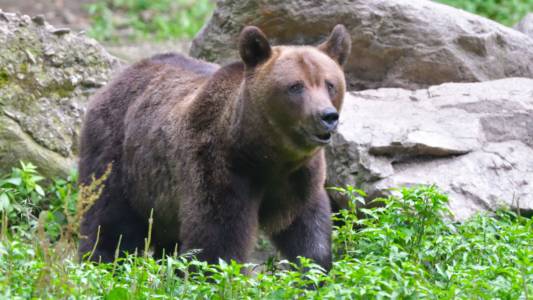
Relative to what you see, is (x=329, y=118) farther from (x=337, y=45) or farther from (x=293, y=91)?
(x=337, y=45)

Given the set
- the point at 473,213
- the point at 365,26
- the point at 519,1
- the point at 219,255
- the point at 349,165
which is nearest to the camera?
the point at 219,255

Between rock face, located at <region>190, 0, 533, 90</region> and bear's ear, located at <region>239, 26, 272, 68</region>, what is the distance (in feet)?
9.36

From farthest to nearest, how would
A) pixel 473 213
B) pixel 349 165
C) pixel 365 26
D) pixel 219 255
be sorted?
pixel 365 26
pixel 349 165
pixel 473 213
pixel 219 255

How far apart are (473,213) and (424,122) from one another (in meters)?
1.22

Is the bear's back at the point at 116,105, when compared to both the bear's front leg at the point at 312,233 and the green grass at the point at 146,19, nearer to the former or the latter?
the bear's front leg at the point at 312,233

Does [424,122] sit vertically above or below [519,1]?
above

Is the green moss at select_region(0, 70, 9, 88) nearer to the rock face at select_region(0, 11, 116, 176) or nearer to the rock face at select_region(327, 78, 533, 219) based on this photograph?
the rock face at select_region(0, 11, 116, 176)

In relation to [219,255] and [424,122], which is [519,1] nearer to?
[424,122]

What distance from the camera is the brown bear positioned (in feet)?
22.6

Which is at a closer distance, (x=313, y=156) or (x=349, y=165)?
(x=313, y=156)

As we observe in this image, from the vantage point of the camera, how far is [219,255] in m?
6.86

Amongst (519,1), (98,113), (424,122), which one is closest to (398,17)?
(424,122)

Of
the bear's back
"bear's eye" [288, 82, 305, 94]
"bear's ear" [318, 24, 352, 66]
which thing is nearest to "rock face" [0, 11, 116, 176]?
the bear's back

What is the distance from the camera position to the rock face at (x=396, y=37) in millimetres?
9875
